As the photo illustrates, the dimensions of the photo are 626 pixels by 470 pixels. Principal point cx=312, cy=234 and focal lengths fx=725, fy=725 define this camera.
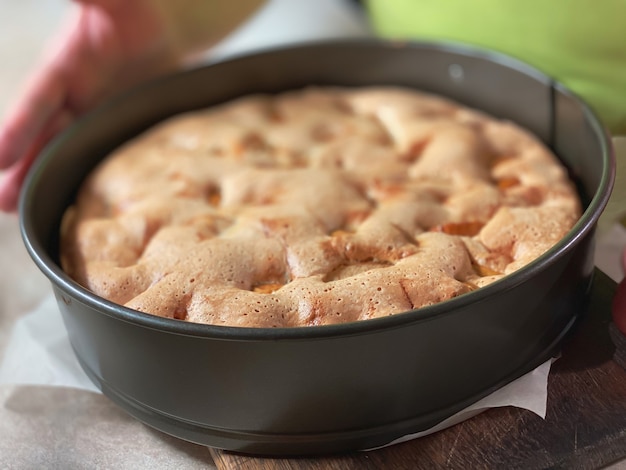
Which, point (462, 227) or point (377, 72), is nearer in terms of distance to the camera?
point (462, 227)

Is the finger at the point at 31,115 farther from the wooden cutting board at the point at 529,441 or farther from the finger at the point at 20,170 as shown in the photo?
the wooden cutting board at the point at 529,441

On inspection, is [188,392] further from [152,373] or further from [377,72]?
[377,72]

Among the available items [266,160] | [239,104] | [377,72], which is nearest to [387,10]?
[377,72]

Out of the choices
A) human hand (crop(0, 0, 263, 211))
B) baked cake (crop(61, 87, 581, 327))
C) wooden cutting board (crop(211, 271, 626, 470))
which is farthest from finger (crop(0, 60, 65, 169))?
wooden cutting board (crop(211, 271, 626, 470))

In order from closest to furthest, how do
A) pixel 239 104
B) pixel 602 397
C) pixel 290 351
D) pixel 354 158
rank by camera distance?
pixel 290 351, pixel 602 397, pixel 354 158, pixel 239 104

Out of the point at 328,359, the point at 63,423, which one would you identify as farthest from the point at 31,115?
the point at 328,359

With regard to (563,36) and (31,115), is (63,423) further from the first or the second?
(563,36)

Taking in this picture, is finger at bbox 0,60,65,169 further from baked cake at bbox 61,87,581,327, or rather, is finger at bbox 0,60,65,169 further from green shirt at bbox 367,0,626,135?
green shirt at bbox 367,0,626,135
